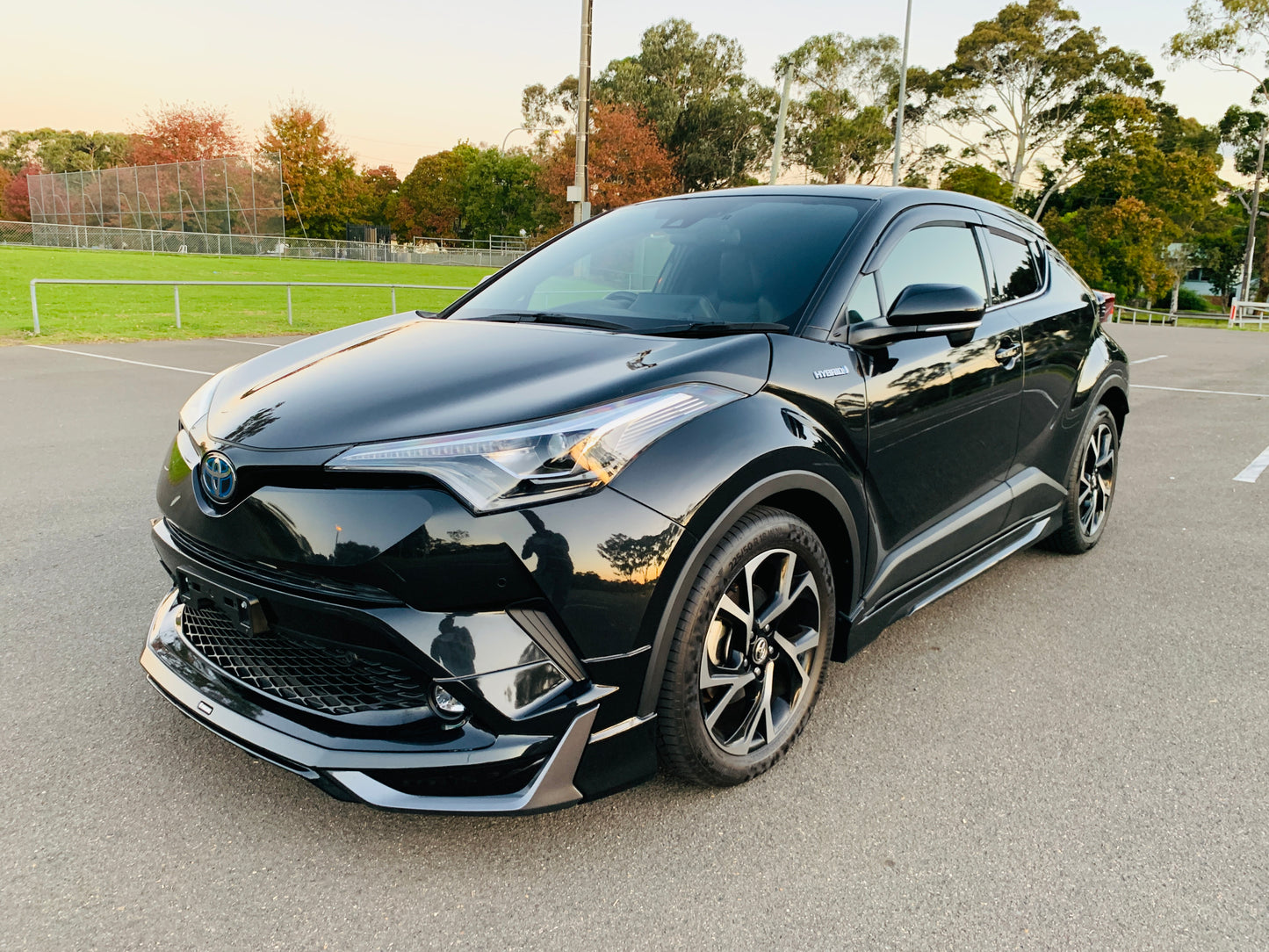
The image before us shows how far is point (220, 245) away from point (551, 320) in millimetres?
48490

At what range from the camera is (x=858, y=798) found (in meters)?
2.55

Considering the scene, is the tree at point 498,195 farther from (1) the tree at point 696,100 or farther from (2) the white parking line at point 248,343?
(2) the white parking line at point 248,343

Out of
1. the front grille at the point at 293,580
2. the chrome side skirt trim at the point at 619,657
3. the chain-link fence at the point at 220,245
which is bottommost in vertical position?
the chrome side skirt trim at the point at 619,657

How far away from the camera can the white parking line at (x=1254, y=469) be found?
6.64 meters

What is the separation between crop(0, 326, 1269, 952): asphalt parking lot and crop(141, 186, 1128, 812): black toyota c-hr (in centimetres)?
25

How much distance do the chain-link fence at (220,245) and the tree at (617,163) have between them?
22.8ft

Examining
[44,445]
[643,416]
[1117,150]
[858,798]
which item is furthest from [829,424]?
[1117,150]

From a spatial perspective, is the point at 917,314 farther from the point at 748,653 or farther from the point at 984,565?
the point at 984,565

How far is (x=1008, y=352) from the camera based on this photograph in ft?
11.7

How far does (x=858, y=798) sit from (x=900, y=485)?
0.99 m

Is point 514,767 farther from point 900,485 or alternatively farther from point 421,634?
point 900,485

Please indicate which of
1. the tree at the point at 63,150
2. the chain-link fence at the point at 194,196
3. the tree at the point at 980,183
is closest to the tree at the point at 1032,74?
the tree at the point at 980,183

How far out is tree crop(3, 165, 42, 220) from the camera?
8694 centimetres

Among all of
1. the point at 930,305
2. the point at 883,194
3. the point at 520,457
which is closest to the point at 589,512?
the point at 520,457
